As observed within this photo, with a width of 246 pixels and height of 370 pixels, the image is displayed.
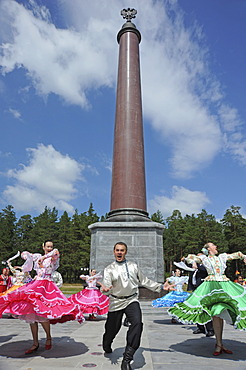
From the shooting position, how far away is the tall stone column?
16.3 metres

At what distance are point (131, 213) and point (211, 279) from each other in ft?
33.2

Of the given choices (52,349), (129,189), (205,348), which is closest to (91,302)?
(52,349)

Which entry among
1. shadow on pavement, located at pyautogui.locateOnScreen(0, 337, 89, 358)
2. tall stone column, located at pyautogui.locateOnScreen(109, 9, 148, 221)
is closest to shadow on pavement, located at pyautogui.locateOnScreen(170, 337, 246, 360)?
shadow on pavement, located at pyautogui.locateOnScreen(0, 337, 89, 358)

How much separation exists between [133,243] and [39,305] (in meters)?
10.0

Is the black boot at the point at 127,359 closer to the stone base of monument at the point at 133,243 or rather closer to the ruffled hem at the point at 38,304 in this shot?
the ruffled hem at the point at 38,304

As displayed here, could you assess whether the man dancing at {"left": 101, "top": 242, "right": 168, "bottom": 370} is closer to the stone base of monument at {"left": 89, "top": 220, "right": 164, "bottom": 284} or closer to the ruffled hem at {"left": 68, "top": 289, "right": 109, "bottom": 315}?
the ruffled hem at {"left": 68, "top": 289, "right": 109, "bottom": 315}

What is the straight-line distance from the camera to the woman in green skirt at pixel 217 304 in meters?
5.21

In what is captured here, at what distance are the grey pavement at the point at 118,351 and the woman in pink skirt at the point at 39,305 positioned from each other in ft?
1.72

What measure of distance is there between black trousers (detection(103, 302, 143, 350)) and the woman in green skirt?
3.78 feet

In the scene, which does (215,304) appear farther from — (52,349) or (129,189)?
(129,189)

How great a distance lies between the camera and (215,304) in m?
5.32

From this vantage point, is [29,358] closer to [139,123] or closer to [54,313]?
[54,313]

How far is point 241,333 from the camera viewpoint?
7.83m

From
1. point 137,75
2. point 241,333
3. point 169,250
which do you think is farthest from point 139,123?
point 169,250
